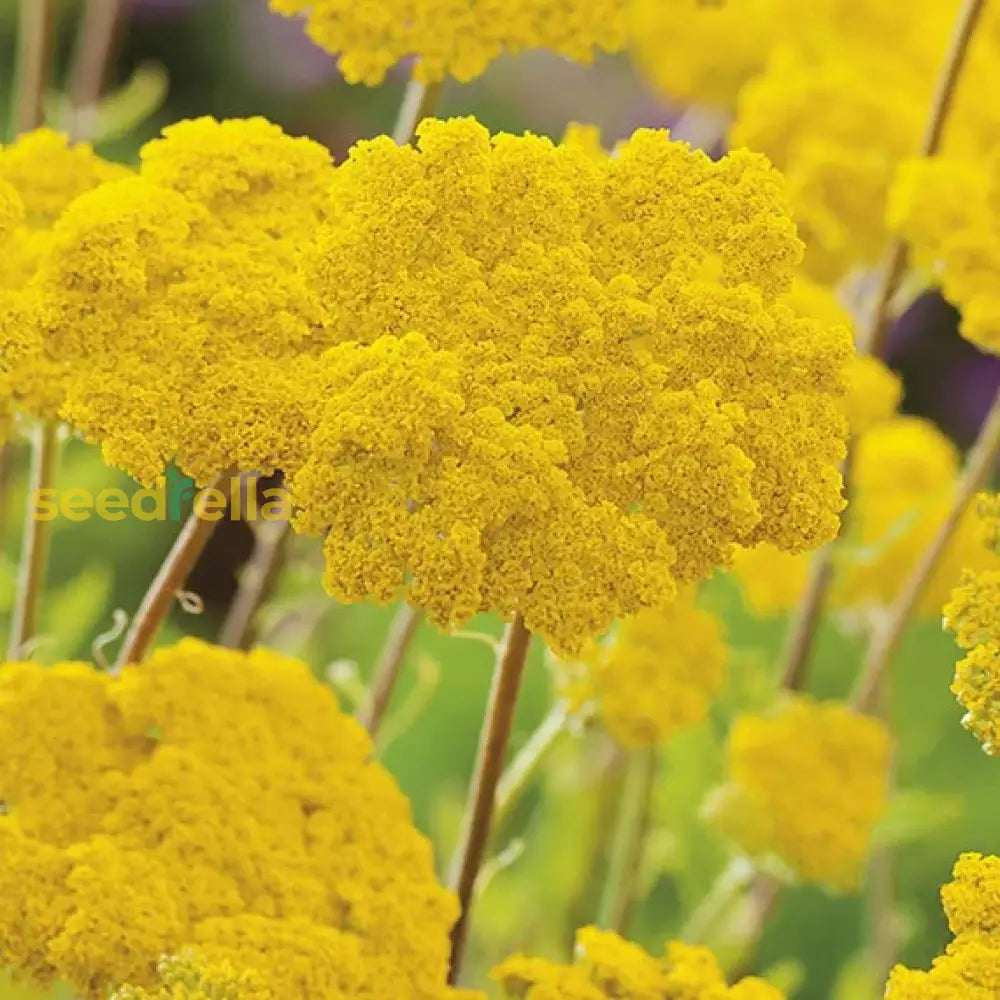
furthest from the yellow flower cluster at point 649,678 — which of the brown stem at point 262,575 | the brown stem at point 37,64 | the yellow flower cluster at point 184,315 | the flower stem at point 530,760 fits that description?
the brown stem at point 37,64

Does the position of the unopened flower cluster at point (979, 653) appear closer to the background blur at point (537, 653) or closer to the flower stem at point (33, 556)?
the background blur at point (537, 653)

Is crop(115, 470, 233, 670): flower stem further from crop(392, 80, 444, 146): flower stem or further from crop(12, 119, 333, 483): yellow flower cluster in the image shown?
crop(392, 80, 444, 146): flower stem

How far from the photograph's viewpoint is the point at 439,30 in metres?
0.67

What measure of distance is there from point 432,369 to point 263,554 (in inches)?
10.4

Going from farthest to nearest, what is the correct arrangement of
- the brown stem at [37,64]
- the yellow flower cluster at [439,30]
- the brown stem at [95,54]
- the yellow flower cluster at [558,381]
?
1. the brown stem at [95,54]
2. the brown stem at [37,64]
3. the yellow flower cluster at [439,30]
4. the yellow flower cluster at [558,381]

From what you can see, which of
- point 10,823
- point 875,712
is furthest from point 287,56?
point 10,823

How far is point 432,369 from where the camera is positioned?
52cm

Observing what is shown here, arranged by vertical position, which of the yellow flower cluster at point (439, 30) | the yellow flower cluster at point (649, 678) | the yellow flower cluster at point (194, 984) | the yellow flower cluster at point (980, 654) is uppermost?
the yellow flower cluster at point (439, 30)

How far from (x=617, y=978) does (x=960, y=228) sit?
35 cm

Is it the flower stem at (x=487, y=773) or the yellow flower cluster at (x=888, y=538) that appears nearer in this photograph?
the flower stem at (x=487, y=773)

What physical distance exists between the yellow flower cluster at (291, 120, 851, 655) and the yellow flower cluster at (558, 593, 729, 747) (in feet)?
0.72

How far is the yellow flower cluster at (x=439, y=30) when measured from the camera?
66 centimetres

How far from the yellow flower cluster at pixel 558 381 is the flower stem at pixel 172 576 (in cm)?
7

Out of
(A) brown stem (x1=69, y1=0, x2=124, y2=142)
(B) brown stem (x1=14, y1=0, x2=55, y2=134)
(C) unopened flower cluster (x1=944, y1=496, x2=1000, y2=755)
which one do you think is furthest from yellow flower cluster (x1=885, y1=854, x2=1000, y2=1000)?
(A) brown stem (x1=69, y1=0, x2=124, y2=142)
